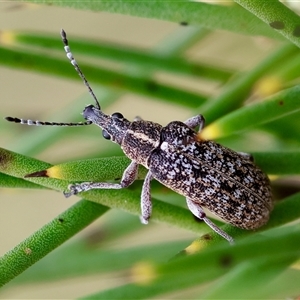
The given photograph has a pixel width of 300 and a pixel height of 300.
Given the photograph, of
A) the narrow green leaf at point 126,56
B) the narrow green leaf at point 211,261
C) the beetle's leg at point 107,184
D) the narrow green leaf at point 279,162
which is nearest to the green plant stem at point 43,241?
the beetle's leg at point 107,184

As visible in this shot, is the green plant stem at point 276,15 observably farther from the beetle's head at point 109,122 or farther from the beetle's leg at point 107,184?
the beetle's head at point 109,122

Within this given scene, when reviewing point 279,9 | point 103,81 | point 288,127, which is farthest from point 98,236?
point 279,9

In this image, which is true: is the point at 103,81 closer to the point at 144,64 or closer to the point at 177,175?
the point at 144,64

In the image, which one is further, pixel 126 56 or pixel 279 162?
pixel 126 56

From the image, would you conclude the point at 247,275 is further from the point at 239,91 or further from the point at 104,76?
the point at 104,76

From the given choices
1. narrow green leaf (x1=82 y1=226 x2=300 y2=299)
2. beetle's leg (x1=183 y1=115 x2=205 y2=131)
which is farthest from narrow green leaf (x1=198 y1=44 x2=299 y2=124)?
narrow green leaf (x1=82 y1=226 x2=300 y2=299)

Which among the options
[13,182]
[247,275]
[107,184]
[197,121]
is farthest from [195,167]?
[13,182]
